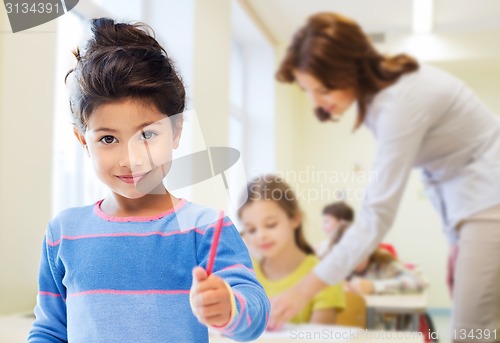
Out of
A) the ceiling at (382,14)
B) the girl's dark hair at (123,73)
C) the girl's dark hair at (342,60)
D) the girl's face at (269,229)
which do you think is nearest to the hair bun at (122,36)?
the girl's dark hair at (123,73)

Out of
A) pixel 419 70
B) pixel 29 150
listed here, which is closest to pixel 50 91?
pixel 29 150

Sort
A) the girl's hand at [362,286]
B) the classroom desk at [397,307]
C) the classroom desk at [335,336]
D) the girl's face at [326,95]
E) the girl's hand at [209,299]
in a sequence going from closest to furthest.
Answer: the girl's hand at [209,299] → the classroom desk at [335,336] → the girl's face at [326,95] → the classroom desk at [397,307] → the girl's hand at [362,286]

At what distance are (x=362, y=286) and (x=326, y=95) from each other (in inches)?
35.8

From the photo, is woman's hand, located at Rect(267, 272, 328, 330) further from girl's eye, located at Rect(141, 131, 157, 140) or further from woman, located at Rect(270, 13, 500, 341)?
girl's eye, located at Rect(141, 131, 157, 140)

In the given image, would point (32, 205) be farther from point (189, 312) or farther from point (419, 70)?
point (419, 70)

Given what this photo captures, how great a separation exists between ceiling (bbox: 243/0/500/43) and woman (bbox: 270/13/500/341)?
0.50 feet

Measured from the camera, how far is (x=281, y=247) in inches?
37.9

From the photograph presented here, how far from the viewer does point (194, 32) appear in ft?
1.80

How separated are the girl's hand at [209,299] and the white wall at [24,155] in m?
0.19

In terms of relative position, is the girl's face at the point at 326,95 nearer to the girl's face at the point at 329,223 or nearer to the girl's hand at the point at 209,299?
the girl's hand at the point at 209,299

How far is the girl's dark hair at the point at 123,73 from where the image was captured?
27 cm

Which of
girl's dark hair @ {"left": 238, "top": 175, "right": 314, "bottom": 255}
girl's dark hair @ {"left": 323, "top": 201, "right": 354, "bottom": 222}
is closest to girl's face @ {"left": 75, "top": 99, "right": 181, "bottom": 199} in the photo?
girl's dark hair @ {"left": 238, "top": 175, "right": 314, "bottom": 255}

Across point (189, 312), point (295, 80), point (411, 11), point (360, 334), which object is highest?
point (411, 11)

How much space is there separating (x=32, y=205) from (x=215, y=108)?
292mm
